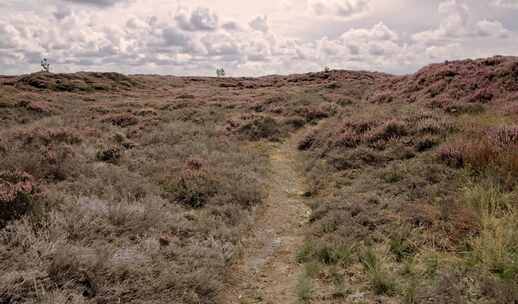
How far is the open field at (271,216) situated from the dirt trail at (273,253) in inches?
1.6

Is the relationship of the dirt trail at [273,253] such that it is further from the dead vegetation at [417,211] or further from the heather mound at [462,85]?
the heather mound at [462,85]

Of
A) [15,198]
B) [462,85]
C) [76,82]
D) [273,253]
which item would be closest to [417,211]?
[273,253]

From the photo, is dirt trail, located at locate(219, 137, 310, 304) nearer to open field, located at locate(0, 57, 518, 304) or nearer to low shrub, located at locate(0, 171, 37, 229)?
open field, located at locate(0, 57, 518, 304)

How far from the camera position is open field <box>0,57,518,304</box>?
514 cm

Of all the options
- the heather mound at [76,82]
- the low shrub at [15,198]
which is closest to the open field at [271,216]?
the low shrub at [15,198]

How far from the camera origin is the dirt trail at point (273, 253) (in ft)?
19.4

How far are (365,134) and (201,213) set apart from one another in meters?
7.99

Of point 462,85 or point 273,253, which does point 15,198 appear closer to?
point 273,253

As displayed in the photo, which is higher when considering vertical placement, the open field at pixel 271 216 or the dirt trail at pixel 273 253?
the open field at pixel 271 216

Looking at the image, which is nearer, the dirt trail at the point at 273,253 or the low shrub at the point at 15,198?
the dirt trail at the point at 273,253

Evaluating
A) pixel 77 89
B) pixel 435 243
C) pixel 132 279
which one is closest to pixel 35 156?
pixel 132 279

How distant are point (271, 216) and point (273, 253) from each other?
204cm

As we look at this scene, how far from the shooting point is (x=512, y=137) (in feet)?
30.7

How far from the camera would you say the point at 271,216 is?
935cm
